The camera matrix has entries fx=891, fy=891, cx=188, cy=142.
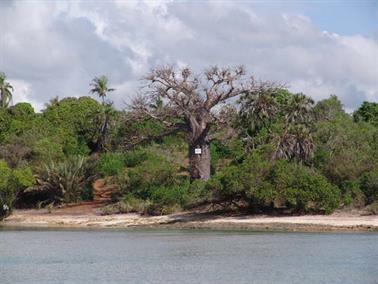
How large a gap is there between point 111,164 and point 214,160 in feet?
34.1

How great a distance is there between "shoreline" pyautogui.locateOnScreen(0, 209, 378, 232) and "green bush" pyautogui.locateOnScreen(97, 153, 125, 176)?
403 cm

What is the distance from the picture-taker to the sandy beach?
53.3 meters

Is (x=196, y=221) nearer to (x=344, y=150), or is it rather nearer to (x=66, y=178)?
(x=344, y=150)

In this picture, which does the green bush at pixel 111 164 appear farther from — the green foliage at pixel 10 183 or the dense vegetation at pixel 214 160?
the green foliage at pixel 10 183

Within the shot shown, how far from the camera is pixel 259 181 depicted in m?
56.1

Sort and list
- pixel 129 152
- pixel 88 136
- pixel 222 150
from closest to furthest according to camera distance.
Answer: pixel 129 152 → pixel 222 150 → pixel 88 136

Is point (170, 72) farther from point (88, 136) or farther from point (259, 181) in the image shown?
point (88, 136)

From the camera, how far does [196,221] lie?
5850 cm

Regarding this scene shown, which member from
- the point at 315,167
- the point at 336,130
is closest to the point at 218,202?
the point at 315,167

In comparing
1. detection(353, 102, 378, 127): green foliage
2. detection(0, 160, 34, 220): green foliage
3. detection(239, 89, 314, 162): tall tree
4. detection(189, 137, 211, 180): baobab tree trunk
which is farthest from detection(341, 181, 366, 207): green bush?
detection(353, 102, 378, 127): green foliage

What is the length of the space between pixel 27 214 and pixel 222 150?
18262 mm

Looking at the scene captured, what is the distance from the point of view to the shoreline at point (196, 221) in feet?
174

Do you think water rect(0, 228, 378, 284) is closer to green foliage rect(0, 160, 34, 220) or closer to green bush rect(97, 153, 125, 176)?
green foliage rect(0, 160, 34, 220)

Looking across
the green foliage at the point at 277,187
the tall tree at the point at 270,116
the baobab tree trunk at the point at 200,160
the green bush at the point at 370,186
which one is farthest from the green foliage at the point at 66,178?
the green bush at the point at 370,186
